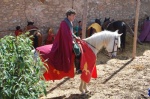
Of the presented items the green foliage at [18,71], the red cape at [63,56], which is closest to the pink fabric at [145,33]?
the red cape at [63,56]

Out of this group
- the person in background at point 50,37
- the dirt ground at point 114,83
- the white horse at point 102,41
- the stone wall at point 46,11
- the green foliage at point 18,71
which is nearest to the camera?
the green foliage at point 18,71

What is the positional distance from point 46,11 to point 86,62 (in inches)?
186

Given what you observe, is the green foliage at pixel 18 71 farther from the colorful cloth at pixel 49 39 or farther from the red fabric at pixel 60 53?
the colorful cloth at pixel 49 39

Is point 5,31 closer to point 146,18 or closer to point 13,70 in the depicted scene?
point 13,70

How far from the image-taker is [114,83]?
25.2ft

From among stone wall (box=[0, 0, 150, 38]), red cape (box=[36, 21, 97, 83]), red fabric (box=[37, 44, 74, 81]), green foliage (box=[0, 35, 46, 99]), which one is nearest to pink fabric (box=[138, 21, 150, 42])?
stone wall (box=[0, 0, 150, 38])

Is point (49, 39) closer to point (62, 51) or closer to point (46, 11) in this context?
point (46, 11)

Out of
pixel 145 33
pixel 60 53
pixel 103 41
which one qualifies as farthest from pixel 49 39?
pixel 145 33

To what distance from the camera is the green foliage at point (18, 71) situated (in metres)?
4.19

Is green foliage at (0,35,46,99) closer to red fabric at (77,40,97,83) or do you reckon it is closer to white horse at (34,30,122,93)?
red fabric at (77,40,97,83)

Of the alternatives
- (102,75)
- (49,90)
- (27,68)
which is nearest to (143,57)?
(102,75)

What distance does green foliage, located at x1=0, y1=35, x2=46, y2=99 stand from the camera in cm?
419

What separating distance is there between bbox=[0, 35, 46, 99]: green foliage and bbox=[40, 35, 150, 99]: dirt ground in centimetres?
112

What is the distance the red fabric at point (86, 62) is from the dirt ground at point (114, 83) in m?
0.55
